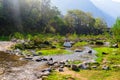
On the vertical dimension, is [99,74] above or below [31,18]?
below

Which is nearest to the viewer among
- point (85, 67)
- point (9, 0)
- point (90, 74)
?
point (90, 74)

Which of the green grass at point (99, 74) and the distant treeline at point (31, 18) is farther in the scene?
the distant treeline at point (31, 18)

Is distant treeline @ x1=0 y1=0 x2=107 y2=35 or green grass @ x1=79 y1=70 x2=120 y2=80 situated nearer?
green grass @ x1=79 y1=70 x2=120 y2=80

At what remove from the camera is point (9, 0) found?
95.4 metres

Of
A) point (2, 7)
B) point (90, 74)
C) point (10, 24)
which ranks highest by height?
point (2, 7)

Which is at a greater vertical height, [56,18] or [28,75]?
[56,18]

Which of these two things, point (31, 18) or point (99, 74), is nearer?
point (99, 74)

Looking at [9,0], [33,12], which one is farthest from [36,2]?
[9,0]

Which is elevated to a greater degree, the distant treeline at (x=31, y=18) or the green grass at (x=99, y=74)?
the distant treeline at (x=31, y=18)

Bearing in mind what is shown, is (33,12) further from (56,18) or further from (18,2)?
(56,18)

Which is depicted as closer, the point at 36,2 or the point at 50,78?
the point at 50,78

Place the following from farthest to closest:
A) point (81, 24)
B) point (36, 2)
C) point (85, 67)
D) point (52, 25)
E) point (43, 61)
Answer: point (81, 24)
point (52, 25)
point (36, 2)
point (43, 61)
point (85, 67)

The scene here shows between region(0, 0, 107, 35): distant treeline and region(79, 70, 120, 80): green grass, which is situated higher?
region(0, 0, 107, 35): distant treeline

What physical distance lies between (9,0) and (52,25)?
93.6 feet
